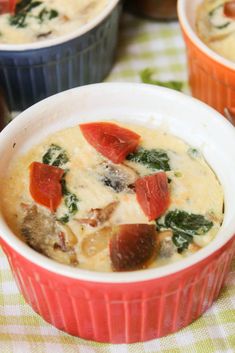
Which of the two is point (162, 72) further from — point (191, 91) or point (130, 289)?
point (130, 289)

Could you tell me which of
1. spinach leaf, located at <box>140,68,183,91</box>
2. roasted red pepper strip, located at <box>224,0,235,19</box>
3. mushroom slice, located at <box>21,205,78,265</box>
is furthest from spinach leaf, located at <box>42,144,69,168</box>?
roasted red pepper strip, located at <box>224,0,235,19</box>

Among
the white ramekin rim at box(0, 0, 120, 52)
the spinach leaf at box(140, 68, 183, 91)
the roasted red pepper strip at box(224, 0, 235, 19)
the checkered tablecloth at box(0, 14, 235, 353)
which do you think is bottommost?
the checkered tablecloth at box(0, 14, 235, 353)

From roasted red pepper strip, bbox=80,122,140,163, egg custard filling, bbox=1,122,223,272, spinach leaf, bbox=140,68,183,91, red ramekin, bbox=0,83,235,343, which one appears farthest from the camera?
spinach leaf, bbox=140,68,183,91

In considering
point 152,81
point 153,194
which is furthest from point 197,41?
point 153,194

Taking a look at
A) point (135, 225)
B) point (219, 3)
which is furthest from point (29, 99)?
point (135, 225)

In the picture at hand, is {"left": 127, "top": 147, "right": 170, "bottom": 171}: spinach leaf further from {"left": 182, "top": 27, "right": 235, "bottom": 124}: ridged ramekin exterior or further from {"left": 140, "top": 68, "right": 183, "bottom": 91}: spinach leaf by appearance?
{"left": 140, "top": 68, "right": 183, "bottom": 91}: spinach leaf

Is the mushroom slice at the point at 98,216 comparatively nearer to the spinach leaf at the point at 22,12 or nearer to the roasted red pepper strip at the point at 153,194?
the roasted red pepper strip at the point at 153,194

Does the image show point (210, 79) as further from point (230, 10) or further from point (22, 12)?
point (22, 12)
